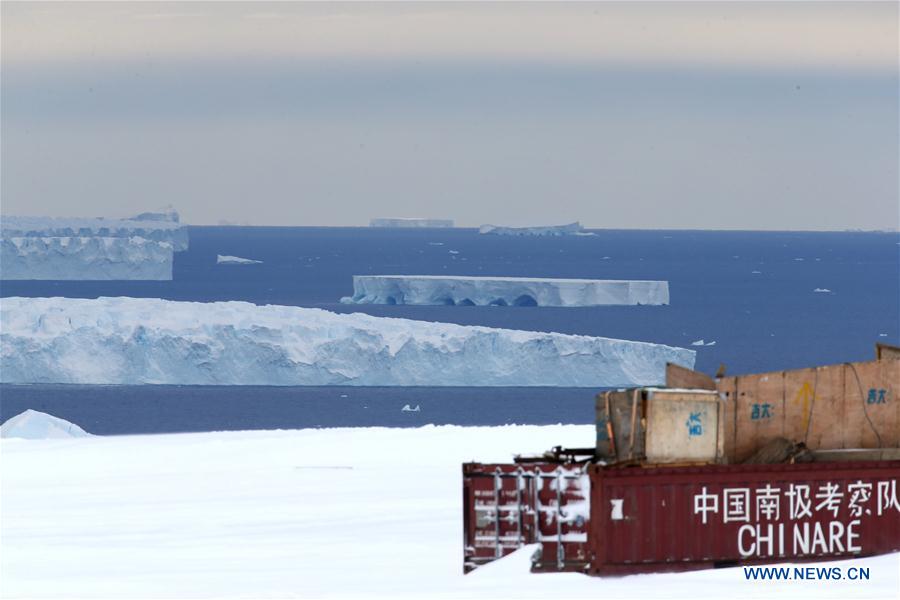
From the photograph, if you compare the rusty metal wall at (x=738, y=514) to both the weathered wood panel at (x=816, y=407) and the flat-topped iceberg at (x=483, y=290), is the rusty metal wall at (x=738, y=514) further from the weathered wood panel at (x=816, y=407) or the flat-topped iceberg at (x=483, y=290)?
Result: the flat-topped iceberg at (x=483, y=290)

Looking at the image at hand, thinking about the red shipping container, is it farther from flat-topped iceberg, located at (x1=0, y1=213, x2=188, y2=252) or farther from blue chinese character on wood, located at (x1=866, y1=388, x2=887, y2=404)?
flat-topped iceberg, located at (x1=0, y1=213, x2=188, y2=252)

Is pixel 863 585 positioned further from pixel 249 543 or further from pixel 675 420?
pixel 249 543

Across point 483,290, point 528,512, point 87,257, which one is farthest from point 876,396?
point 87,257

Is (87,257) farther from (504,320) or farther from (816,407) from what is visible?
(816,407)

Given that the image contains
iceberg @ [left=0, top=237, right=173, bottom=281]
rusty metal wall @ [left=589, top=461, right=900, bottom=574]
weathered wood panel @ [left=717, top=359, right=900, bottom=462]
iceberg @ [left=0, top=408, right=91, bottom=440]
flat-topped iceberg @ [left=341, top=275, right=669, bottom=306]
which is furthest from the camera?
iceberg @ [left=0, top=237, right=173, bottom=281]

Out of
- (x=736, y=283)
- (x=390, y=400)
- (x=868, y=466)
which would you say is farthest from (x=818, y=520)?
(x=736, y=283)

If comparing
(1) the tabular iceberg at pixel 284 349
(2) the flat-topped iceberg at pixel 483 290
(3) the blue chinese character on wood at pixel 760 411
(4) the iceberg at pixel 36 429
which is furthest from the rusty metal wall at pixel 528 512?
(2) the flat-topped iceberg at pixel 483 290

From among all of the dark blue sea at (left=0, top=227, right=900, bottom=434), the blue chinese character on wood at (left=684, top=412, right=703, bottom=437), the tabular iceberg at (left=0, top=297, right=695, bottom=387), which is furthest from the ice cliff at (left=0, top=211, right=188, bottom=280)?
the blue chinese character on wood at (left=684, top=412, right=703, bottom=437)
